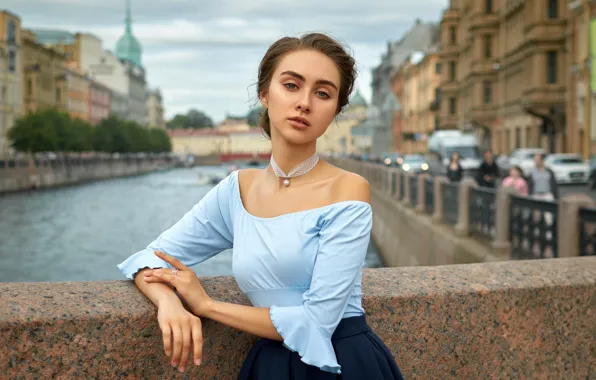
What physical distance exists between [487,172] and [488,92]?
4244 centimetres

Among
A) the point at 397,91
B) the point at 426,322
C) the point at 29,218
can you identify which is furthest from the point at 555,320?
the point at 397,91

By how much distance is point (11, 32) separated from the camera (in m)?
73.6

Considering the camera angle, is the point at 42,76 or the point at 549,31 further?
the point at 42,76

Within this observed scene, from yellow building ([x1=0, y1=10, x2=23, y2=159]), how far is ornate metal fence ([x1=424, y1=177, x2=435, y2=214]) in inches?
2099

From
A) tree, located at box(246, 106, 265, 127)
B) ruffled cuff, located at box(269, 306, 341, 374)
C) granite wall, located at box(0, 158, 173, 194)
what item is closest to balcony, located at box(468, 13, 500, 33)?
granite wall, located at box(0, 158, 173, 194)

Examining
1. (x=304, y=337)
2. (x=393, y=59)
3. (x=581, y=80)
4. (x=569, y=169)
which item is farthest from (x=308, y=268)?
(x=393, y=59)

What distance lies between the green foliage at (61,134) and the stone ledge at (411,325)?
6004cm

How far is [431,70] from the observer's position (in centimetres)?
8488

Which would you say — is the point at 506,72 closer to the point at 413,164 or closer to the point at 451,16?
the point at 413,164

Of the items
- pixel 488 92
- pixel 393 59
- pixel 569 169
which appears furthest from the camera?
pixel 393 59

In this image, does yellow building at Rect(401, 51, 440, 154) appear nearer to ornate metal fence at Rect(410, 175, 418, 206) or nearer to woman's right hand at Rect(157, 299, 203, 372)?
ornate metal fence at Rect(410, 175, 418, 206)

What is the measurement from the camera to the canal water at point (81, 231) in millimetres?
28469

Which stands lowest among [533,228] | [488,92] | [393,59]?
[533,228]

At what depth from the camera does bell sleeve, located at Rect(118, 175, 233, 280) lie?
2627 millimetres
